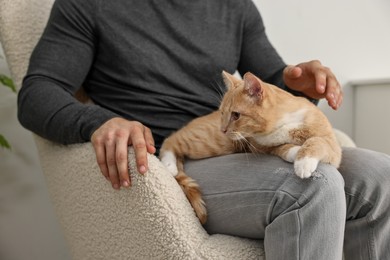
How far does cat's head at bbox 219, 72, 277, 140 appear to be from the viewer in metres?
0.81

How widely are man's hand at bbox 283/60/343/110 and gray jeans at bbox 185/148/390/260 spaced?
0.49 feet

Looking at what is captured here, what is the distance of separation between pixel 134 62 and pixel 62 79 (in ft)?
0.59

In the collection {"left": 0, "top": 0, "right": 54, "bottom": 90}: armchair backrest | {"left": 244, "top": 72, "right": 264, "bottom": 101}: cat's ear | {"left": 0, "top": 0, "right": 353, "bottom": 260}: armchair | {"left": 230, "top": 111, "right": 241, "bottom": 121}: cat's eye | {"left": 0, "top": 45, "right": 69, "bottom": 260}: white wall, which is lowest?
{"left": 0, "top": 45, "right": 69, "bottom": 260}: white wall

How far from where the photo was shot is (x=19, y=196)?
54.2 inches

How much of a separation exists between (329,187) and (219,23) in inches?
24.5

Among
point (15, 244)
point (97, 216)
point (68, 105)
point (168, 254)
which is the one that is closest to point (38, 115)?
point (68, 105)

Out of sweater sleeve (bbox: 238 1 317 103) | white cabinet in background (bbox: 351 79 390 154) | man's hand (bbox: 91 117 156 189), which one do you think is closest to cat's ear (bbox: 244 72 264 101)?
man's hand (bbox: 91 117 156 189)

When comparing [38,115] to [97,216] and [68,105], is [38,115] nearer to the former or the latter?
[68,105]

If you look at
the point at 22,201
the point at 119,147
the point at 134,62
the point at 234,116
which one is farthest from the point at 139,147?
the point at 22,201

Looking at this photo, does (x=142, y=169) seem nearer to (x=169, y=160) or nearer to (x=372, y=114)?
(x=169, y=160)

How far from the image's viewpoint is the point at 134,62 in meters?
0.99

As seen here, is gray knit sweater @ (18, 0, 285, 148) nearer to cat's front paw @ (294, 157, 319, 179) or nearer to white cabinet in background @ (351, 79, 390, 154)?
cat's front paw @ (294, 157, 319, 179)

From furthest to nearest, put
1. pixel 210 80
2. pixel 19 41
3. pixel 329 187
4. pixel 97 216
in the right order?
pixel 210 80 < pixel 19 41 < pixel 97 216 < pixel 329 187

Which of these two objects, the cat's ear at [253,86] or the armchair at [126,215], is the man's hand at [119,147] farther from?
the cat's ear at [253,86]
